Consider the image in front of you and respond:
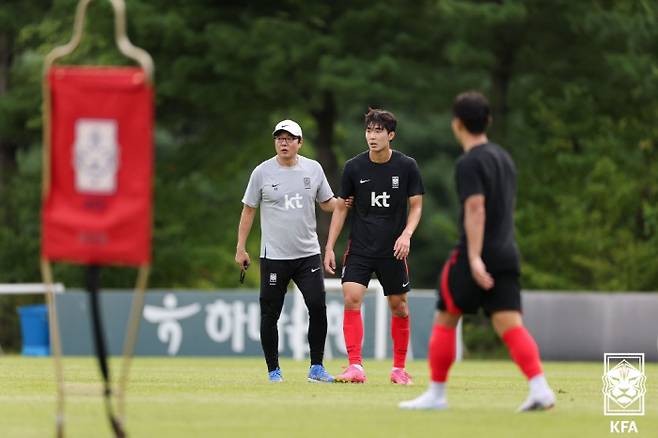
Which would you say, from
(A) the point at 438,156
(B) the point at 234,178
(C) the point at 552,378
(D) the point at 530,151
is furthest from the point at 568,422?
(A) the point at 438,156

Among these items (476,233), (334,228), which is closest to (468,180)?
(476,233)

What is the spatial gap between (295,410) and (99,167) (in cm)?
273

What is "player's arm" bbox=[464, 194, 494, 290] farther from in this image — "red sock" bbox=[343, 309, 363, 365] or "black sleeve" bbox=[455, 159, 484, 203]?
"red sock" bbox=[343, 309, 363, 365]

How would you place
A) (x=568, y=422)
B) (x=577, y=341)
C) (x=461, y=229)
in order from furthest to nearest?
1. (x=577, y=341)
2. (x=461, y=229)
3. (x=568, y=422)

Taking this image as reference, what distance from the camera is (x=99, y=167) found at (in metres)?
8.34

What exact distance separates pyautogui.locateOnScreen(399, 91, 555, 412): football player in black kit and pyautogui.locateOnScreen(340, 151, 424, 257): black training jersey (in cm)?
408

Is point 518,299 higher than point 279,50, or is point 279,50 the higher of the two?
point 279,50

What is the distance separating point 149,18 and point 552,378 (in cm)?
1790

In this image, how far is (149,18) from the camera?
33062 mm

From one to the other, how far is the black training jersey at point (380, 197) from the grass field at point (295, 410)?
3.95ft

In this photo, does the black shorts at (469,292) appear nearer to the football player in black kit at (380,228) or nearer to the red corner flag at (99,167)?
the red corner flag at (99,167)

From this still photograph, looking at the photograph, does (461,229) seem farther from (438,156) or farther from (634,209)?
(438,156)

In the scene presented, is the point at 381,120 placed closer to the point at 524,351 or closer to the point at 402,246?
the point at 402,246

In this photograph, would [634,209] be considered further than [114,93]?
Yes
